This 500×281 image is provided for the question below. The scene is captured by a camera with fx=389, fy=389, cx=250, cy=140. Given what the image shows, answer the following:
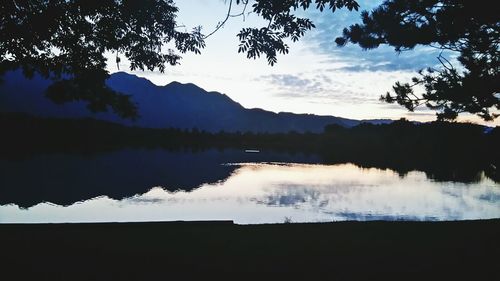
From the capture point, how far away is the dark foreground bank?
18.6ft

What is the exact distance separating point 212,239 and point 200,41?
452 cm

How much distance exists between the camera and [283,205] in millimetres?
30297

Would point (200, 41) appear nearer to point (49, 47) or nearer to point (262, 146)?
point (49, 47)

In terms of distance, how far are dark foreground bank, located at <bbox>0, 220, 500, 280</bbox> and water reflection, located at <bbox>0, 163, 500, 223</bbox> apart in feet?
52.2

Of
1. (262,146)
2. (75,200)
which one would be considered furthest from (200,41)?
(262,146)

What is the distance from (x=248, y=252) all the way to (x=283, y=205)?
2401 centimetres

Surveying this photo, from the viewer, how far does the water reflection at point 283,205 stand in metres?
25.9

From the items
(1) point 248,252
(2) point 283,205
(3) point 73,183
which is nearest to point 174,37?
(1) point 248,252

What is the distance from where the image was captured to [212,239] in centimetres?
744

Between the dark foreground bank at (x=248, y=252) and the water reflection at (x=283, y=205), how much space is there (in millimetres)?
15917

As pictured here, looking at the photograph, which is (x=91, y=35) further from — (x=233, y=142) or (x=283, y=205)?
(x=233, y=142)

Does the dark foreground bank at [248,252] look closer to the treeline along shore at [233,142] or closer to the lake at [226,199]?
the lake at [226,199]

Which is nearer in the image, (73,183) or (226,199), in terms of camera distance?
(226,199)

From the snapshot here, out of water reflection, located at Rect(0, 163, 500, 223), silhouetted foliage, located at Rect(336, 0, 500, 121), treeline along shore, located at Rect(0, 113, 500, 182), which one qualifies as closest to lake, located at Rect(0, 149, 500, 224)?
water reflection, located at Rect(0, 163, 500, 223)
